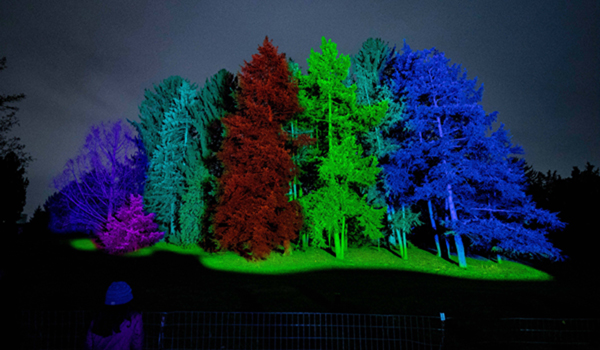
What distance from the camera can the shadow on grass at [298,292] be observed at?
911 cm

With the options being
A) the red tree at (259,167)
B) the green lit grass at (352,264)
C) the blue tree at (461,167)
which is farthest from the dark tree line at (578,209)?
the red tree at (259,167)

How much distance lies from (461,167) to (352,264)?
9473 millimetres

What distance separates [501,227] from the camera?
17797mm

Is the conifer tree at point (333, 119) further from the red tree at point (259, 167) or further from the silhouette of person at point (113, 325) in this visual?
the silhouette of person at point (113, 325)

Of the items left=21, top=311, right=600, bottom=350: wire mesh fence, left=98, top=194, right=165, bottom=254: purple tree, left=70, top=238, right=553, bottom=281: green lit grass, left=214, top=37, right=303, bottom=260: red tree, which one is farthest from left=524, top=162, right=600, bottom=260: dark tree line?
left=98, top=194, right=165, bottom=254: purple tree

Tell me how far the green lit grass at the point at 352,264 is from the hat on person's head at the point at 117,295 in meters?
13.1

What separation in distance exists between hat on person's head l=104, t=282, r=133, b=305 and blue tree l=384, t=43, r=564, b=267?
750 inches

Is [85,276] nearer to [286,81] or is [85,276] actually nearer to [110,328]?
[110,328]

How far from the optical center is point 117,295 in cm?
290

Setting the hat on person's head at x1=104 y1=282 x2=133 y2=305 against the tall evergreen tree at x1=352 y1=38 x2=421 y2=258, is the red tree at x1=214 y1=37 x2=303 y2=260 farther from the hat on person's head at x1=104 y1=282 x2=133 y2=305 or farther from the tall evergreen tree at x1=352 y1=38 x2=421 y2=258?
the hat on person's head at x1=104 y1=282 x2=133 y2=305

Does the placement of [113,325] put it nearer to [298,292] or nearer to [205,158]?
[298,292]

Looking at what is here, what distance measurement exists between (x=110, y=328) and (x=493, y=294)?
13.0m

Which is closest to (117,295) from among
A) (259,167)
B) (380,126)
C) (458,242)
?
(259,167)

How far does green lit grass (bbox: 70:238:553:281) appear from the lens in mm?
16469
